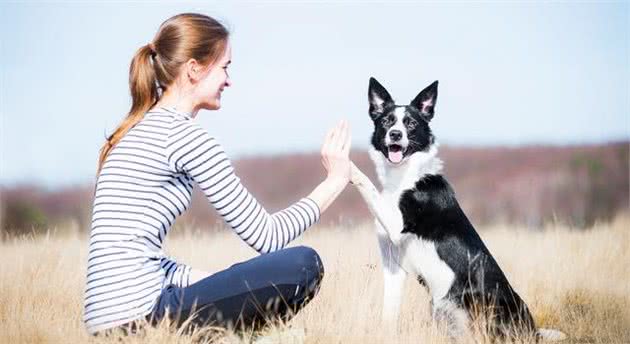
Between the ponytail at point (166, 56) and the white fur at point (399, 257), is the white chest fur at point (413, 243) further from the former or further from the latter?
the ponytail at point (166, 56)

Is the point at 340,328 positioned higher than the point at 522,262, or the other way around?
the point at 340,328

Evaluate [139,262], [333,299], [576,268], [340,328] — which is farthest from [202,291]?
[576,268]

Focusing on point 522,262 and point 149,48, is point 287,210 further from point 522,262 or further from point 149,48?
point 522,262

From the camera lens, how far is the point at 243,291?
309cm

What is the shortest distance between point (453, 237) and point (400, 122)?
827 millimetres

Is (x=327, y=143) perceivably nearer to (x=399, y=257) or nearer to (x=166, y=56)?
(x=166, y=56)

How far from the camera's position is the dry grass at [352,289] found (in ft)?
12.1

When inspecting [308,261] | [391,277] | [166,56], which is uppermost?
[166,56]

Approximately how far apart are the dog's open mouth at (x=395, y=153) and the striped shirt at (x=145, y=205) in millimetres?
1909

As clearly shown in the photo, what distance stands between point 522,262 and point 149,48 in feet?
13.7

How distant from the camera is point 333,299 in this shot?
4520 millimetres

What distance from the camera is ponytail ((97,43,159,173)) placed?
316 centimetres

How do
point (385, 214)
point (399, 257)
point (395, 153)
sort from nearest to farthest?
point (385, 214) → point (399, 257) → point (395, 153)

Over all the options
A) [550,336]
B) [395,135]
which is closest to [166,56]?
[395,135]
